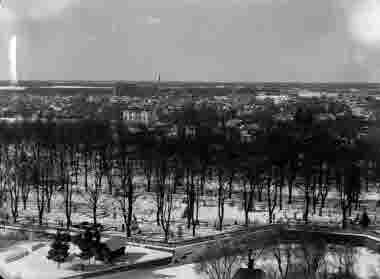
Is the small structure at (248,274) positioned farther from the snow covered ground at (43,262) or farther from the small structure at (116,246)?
the small structure at (116,246)

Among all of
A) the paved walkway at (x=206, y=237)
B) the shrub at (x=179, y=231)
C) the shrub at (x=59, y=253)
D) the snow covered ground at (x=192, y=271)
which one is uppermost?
the shrub at (x=59, y=253)

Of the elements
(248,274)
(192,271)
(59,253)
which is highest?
(248,274)

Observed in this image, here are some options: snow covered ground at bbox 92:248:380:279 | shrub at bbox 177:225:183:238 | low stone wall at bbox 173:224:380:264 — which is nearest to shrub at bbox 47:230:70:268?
snow covered ground at bbox 92:248:380:279

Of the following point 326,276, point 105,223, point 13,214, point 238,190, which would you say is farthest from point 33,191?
point 326,276

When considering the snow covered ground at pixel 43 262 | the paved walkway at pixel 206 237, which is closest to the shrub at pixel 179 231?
the paved walkway at pixel 206 237

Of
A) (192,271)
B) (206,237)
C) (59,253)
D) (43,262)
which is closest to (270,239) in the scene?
(206,237)

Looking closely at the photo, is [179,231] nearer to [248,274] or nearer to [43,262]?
[43,262]


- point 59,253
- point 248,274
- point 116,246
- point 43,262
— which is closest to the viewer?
point 248,274

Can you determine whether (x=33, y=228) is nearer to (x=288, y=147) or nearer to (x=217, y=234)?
(x=217, y=234)

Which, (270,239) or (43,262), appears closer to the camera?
(43,262)

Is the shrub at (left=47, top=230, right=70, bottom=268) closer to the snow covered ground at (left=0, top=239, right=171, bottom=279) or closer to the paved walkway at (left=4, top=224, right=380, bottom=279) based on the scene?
the snow covered ground at (left=0, top=239, right=171, bottom=279)

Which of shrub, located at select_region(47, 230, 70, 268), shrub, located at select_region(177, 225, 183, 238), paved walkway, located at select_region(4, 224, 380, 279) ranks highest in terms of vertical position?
shrub, located at select_region(47, 230, 70, 268)
